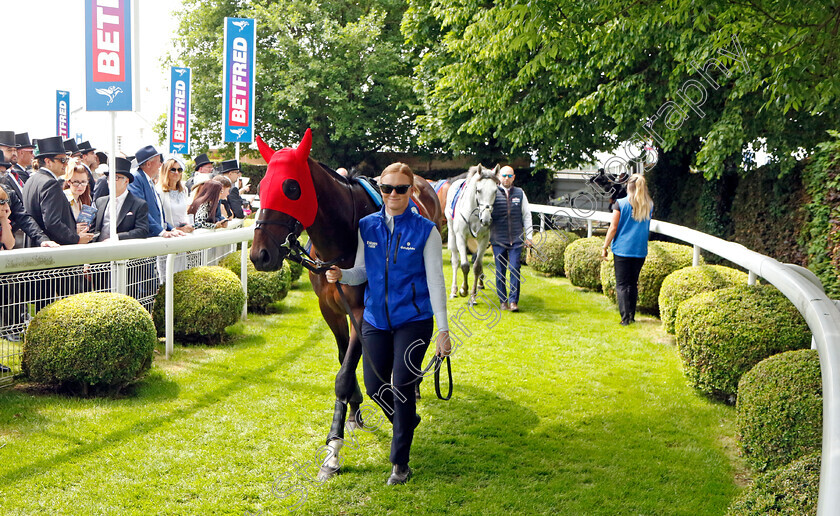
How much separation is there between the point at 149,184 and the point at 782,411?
648 centimetres

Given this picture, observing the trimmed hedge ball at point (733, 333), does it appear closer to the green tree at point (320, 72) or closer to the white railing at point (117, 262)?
the white railing at point (117, 262)

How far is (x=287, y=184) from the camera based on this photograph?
408 centimetres

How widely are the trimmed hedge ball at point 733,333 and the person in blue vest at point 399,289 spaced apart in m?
2.53

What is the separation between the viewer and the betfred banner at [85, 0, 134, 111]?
292 inches

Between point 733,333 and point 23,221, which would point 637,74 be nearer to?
point 733,333

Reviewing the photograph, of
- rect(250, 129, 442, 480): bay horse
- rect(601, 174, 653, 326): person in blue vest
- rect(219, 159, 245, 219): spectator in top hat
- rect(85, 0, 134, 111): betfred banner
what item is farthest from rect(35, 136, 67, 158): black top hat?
rect(601, 174, 653, 326): person in blue vest

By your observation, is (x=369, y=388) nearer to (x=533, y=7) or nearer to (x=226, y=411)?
(x=226, y=411)

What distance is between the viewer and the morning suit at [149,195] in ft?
25.0

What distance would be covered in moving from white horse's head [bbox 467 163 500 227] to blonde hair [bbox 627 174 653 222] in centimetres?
183

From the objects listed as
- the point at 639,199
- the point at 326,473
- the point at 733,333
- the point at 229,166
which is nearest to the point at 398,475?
the point at 326,473

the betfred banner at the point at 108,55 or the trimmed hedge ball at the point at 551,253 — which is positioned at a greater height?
the betfred banner at the point at 108,55

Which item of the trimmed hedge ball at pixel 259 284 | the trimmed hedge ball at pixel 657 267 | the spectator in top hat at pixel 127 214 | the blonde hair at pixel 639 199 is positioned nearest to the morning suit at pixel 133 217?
the spectator in top hat at pixel 127 214

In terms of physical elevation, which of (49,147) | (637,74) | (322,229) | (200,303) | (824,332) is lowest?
(200,303)

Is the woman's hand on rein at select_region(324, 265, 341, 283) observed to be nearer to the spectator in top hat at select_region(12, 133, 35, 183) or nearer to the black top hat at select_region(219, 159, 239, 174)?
the spectator in top hat at select_region(12, 133, 35, 183)
